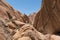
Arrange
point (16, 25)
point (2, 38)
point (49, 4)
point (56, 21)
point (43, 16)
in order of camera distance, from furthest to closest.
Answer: point (16, 25)
point (43, 16)
point (49, 4)
point (56, 21)
point (2, 38)

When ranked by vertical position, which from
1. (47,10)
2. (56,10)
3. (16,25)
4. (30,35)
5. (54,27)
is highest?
(16,25)

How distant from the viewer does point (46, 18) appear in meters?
14.8

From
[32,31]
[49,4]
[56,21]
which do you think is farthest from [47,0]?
[32,31]

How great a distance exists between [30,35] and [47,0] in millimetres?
7697

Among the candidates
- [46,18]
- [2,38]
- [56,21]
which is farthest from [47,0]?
[2,38]

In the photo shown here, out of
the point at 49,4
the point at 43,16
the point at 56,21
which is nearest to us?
the point at 56,21

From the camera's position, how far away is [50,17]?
1406 centimetres

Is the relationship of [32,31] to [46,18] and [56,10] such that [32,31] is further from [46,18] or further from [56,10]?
[46,18]

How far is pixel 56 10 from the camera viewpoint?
43.6 feet

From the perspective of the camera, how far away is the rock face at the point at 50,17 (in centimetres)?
1322

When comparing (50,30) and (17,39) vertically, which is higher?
(50,30)

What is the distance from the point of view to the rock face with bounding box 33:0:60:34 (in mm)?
13219

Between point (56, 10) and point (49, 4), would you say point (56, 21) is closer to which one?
point (56, 10)

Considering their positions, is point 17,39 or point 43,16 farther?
point 43,16
